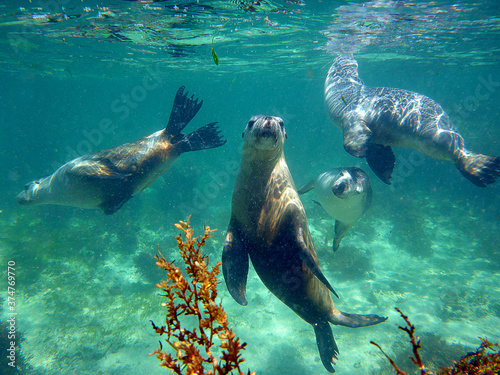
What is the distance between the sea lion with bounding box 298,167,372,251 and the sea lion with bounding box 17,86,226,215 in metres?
2.43

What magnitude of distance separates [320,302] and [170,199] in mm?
12173

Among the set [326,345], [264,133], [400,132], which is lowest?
[326,345]

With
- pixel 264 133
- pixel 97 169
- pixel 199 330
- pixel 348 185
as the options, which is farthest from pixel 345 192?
pixel 97 169

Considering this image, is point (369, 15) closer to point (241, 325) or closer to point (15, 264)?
point (241, 325)

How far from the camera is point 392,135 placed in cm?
474

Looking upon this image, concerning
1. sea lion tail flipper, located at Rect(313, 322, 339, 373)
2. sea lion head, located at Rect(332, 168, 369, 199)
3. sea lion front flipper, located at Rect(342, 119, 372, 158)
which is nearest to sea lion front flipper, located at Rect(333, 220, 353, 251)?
sea lion head, located at Rect(332, 168, 369, 199)

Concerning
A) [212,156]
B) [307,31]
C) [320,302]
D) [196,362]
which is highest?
[307,31]

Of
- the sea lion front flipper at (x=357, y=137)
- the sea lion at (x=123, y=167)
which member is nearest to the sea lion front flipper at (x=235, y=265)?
the sea lion front flipper at (x=357, y=137)

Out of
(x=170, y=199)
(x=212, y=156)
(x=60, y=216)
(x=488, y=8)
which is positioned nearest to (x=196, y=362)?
(x=170, y=199)

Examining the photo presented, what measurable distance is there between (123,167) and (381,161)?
511 centimetres

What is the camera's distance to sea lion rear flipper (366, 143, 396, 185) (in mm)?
4170

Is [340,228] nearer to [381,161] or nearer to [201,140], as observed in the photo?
[381,161]

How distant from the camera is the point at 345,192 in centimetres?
398

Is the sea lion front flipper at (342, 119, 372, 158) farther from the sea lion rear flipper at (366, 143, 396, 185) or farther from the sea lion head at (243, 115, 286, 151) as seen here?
the sea lion head at (243, 115, 286, 151)
